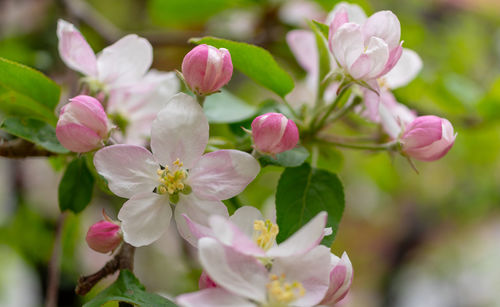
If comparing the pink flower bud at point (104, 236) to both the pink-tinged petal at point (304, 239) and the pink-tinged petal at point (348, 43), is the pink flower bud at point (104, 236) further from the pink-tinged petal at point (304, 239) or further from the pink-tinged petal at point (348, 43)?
the pink-tinged petal at point (348, 43)

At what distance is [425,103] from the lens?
4.01 feet

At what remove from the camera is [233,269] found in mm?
391

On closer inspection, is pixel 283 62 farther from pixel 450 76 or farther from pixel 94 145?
pixel 94 145

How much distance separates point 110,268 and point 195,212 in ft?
0.38

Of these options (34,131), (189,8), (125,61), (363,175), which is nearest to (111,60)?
(125,61)

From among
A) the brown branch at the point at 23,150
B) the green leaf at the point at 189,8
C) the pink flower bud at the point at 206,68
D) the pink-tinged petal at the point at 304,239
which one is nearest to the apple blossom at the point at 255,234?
the pink-tinged petal at the point at 304,239

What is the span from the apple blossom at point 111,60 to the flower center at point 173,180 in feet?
0.56

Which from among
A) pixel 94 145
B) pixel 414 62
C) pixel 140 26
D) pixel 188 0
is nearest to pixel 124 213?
pixel 94 145

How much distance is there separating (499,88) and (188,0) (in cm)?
70

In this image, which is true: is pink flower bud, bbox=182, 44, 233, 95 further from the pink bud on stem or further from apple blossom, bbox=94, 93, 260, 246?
the pink bud on stem

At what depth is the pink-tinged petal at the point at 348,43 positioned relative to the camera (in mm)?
480

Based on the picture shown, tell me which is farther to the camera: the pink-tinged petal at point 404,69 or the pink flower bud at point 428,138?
the pink-tinged petal at point 404,69

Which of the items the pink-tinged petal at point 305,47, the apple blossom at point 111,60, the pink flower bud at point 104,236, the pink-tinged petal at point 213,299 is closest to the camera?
the pink-tinged petal at point 213,299

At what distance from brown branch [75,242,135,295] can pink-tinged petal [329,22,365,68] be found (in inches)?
11.6
